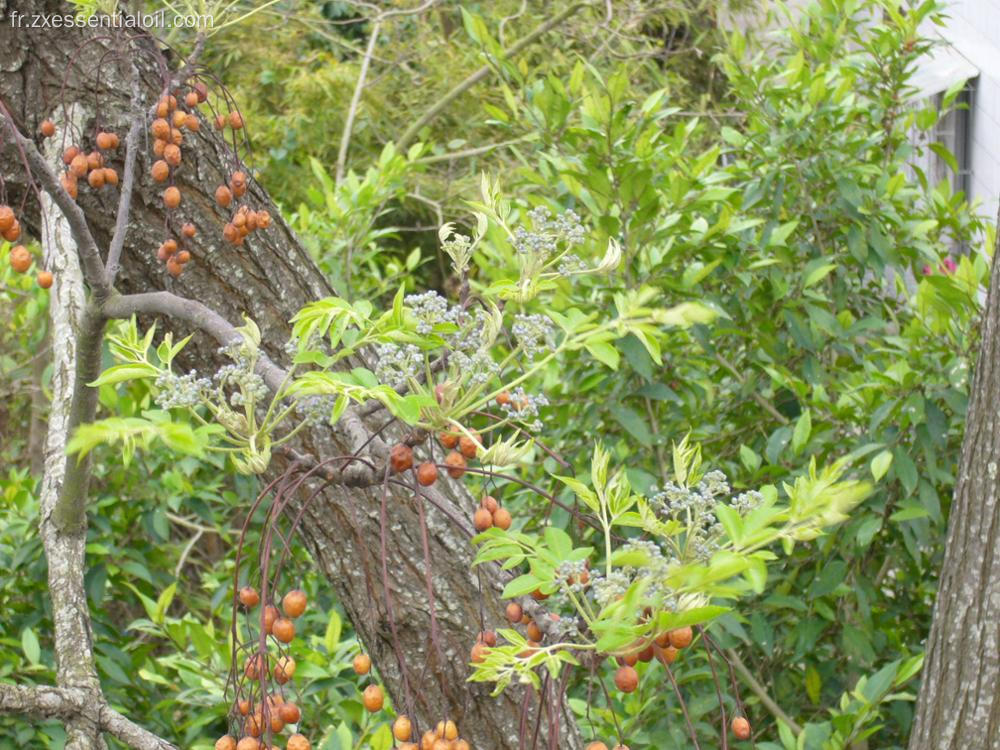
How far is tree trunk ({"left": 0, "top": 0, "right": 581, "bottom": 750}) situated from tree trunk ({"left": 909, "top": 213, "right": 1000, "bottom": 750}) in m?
0.63

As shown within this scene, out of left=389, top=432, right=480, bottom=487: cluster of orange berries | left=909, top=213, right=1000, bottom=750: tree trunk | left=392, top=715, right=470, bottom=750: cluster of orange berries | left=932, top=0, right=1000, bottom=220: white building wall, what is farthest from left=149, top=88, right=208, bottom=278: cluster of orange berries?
left=932, top=0, right=1000, bottom=220: white building wall

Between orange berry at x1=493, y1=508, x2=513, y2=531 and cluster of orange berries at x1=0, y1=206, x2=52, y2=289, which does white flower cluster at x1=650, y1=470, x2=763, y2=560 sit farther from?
cluster of orange berries at x1=0, y1=206, x2=52, y2=289

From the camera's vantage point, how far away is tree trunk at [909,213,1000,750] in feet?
6.35

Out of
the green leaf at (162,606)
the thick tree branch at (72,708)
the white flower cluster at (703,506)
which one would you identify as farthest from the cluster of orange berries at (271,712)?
the green leaf at (162,606)

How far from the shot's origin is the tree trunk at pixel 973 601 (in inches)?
76.2

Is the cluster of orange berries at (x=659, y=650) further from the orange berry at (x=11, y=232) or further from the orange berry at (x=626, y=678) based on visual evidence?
the orange berry at (x=11, y=232)

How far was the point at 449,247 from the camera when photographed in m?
1.23

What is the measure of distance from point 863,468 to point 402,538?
41.1 inches

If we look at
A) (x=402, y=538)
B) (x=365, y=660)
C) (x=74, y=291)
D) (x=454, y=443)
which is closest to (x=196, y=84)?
(x=74, y=291)

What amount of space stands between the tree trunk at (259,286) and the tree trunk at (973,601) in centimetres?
63

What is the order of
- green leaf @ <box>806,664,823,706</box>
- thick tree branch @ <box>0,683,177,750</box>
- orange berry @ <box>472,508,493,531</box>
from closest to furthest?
1. orange berry @ <box>472,508,493,531</box>
2. thick tree branch @ <box>0,683,177,750</box>
3. green leaf @ <box>806,664,823,706</box>

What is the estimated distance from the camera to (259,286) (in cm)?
202

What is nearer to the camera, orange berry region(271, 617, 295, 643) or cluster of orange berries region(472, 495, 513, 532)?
orange berry region(271, 617, 295, 643)

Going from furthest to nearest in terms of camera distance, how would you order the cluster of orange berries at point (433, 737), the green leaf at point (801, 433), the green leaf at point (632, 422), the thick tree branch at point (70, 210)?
the green leaf at point (632, 422), the green leaf at point (801, 433), the thick tree branch at point (70, 210), the cluster of orange berries at point (433, 737)
